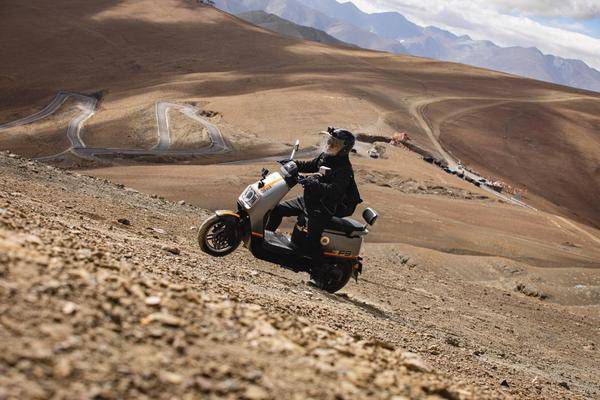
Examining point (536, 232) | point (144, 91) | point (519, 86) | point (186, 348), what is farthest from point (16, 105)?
point (519, 86)

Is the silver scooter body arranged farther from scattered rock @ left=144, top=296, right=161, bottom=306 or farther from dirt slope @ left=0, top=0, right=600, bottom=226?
dirt slope @ left=0, top=0, right=600, bottom=226

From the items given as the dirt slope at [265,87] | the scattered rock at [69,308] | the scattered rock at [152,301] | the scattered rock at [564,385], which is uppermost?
the dirt slope at [265,87]

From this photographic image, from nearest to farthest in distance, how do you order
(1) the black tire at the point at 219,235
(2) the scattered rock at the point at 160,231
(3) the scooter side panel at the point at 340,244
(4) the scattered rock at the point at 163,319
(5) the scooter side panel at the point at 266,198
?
1. (4) the scattered rock at the point at 163,319
2. (5) the scooter side panel at the point at 266,198
3. (1) the black tire at the point at 219,235
4. (3) the scooter side panel at the point at 340,244
5. (2) the scattered rock at the point at 160,231

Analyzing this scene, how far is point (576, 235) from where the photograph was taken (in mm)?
29531

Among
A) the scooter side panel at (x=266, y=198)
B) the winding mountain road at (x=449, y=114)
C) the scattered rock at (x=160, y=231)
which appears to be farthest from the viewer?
the winding mountain road at (x=449, y=114)

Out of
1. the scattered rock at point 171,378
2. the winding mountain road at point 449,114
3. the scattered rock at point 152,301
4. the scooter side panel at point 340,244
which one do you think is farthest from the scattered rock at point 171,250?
the winding mountain road at point 449,114

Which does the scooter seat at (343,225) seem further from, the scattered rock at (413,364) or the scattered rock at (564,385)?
the scattered rock at (413,364)

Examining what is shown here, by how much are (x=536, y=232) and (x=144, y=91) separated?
37.0m

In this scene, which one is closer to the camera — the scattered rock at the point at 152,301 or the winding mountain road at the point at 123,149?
the scattered rock at the point at 152,301

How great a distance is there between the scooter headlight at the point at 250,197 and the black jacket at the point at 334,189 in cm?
70

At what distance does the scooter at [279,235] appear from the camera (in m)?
8.63

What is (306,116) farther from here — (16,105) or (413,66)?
(413,66)

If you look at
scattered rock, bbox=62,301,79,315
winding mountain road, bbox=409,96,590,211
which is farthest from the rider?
winding mountain road, bbox=409,96,590,211

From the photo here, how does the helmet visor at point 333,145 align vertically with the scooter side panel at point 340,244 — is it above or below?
above
